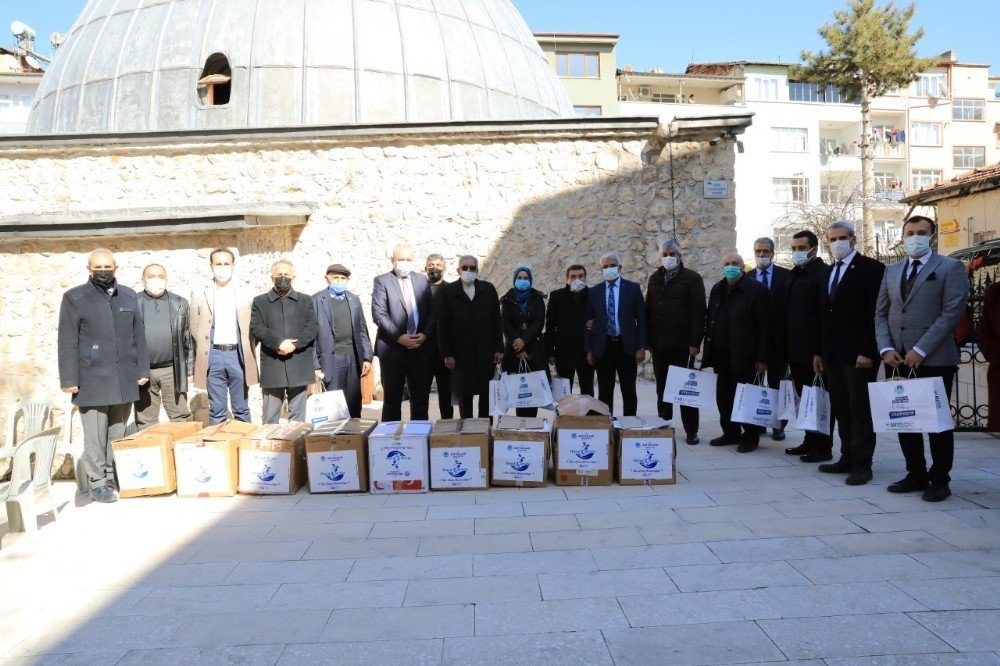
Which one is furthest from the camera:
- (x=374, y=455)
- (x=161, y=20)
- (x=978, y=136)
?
(x=978, y=136)

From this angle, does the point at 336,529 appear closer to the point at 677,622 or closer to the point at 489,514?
the point at 489,514

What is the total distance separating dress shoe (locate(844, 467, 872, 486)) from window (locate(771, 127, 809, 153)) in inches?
1487

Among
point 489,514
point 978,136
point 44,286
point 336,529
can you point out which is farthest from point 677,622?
point 978,136

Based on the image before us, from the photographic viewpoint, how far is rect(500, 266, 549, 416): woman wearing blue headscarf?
22.6 feet

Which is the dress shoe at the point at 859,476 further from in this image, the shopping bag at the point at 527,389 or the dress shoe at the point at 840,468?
the shopping bag at the point at 527,389

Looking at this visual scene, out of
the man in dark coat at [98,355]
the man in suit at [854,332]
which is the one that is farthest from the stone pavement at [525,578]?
the man in dark coat at [98,355]

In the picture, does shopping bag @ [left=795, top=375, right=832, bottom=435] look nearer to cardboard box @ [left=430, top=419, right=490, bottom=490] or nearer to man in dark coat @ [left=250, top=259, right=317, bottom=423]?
cardboard box @ [left=430, top=419, right=490, bottom=490]

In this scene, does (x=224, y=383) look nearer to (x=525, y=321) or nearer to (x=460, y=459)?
(x=460, y=459)

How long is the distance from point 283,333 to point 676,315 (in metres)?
3.70

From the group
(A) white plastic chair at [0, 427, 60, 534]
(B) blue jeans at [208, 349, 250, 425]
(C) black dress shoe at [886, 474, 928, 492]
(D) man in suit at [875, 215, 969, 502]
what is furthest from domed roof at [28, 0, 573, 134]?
(C) black dress shoe at [886, 474, 928, 492]

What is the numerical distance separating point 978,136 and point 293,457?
50.2 meters

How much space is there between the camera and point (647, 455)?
5480mm

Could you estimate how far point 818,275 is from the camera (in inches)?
233

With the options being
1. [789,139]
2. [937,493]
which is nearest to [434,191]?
[937,493]
